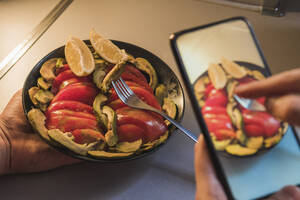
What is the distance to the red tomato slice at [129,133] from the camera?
80cm

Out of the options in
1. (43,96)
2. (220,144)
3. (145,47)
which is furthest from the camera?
(145,47)

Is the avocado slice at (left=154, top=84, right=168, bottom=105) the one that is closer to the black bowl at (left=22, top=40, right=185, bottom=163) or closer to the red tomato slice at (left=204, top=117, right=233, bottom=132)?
the black bowl at (left=22, top=40, right=185, bottom=163)

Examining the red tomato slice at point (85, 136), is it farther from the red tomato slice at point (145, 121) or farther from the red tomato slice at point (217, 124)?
the red tomato slice at point (217, 124)

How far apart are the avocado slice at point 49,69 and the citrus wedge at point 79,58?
0.04m

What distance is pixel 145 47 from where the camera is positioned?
3.84 feet

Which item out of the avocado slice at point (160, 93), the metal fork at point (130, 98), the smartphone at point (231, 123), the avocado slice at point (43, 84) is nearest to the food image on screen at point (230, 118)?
the smartphone at point (231, 123)

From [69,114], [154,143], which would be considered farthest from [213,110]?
[69,114]

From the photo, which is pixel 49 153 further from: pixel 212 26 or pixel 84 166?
pixel 212 26

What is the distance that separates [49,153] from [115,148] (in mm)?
158

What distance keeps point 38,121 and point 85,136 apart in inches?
4.3

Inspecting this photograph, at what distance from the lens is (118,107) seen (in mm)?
860

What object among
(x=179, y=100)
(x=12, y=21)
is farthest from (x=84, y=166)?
(x=12, y=21)

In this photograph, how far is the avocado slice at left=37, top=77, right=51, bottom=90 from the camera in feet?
2.87

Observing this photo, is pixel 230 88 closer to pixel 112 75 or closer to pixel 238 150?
pixel 238 150
